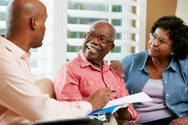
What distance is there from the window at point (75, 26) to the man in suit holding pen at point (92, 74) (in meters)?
0.54

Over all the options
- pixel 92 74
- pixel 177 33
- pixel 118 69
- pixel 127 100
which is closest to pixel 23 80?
pixel 127 100

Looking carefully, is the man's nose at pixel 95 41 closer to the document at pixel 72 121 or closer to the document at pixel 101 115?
the document at pixel 101 115

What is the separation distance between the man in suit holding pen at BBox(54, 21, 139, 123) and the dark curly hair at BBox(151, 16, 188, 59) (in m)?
0.55

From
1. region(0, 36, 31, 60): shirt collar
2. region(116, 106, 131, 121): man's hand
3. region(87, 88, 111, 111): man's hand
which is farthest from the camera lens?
region(116, 106, 131, 121): man's hand

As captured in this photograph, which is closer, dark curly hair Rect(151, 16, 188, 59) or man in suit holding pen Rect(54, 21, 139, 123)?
man in suit holding pen Rect(54, 21, 139, 123)

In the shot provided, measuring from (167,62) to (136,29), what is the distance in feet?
1.82

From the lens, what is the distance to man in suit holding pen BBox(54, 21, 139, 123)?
173 centimetres

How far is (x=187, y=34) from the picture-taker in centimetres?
236

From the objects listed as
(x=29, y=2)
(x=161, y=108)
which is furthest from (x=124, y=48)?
(x=29, y=2)

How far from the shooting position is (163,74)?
→ 2.25m

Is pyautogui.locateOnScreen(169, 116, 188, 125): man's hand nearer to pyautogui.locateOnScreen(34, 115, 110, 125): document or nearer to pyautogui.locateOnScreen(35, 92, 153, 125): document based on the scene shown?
pyautogui.locateOnScreen(35, 92, 153, 125): document

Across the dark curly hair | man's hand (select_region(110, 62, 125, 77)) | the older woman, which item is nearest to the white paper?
man's hand (select_region(110, 62, 125, 77))

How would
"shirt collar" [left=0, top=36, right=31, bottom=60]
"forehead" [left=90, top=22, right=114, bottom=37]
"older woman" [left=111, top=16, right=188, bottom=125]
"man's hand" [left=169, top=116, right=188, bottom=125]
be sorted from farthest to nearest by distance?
1. "older woman" [left=111, top=16, right=188, bottom=125]
2. "man's hand" [left=169, top=116, right=188, bottom=125]
3. "forehead" [left=90, top=22, right=114, bottom=37]
4. "shirt collar" [left=0, top=36, right=31, bottom=60]

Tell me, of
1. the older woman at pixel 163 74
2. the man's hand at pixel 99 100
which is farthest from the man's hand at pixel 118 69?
the man's hand at pixel 99 100
